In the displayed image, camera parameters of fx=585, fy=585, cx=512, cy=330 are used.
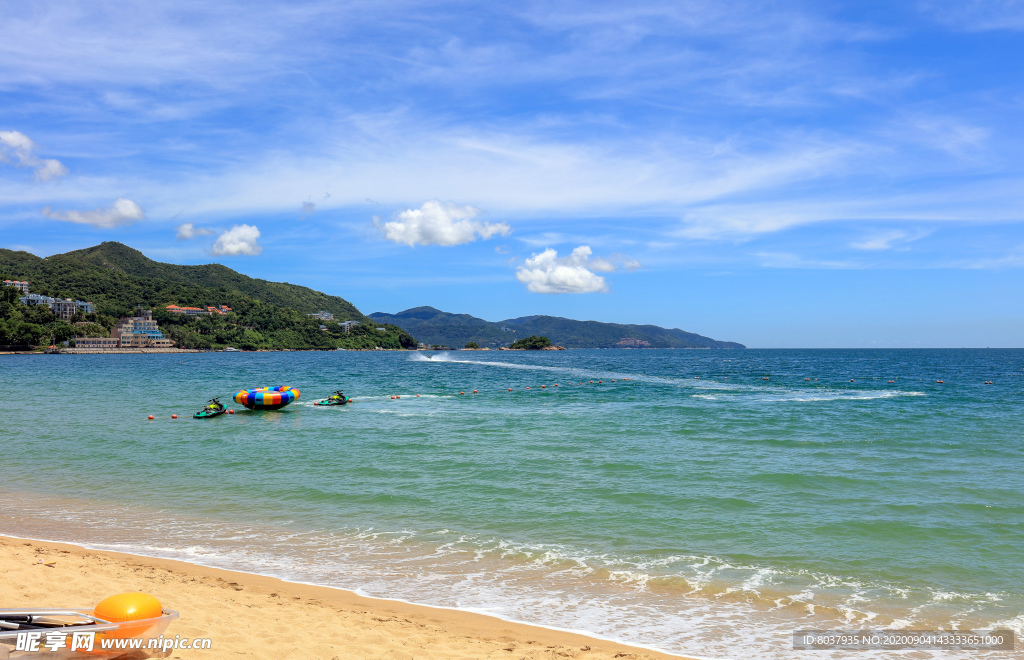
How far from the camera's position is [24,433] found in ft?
75.8

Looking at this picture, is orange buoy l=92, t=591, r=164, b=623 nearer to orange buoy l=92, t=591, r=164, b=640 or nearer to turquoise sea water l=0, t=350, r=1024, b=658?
orange buoy l=92, t=591, r=164, b=640

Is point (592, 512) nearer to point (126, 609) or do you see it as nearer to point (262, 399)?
point (126, 609)

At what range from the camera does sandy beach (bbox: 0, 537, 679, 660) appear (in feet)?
21.2

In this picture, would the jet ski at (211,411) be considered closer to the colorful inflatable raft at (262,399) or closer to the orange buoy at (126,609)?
the colorful inflatable raft at (262,399)

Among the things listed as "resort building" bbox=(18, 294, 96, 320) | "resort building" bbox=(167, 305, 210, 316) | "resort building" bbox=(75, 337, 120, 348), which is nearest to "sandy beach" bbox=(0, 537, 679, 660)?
"resort building" bbox=(75, 337, 120, 348)

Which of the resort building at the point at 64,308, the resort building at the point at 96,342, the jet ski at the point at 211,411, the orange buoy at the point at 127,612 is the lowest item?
the jet ski at the point at 211,411

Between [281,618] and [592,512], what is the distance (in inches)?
277

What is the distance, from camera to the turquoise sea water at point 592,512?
8.30 meters

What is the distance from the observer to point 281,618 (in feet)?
23.6

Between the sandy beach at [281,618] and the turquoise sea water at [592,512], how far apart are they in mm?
507

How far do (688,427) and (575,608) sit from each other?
18291 millimetres

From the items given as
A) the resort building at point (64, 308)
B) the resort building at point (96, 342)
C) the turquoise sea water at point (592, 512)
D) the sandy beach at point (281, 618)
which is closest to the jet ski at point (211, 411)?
the turquoise sea water at point (592, 512)

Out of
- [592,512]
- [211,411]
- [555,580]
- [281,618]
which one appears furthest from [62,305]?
[555,580]

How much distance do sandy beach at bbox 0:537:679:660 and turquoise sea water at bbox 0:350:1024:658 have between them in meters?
0.51
